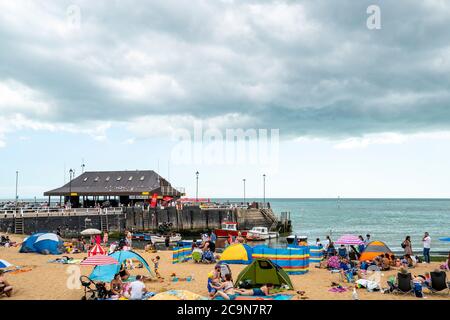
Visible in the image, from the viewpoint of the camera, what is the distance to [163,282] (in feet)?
54.0

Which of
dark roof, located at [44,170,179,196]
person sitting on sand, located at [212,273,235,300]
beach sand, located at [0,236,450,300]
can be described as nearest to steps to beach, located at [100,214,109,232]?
dark roof, located at [44,170,179,196]

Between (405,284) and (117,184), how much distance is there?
50.4 meters

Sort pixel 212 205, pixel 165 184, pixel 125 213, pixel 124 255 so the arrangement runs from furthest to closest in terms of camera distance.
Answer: pixel 165 184, pixel 212 205, pixel 125 213, pixel 124 255

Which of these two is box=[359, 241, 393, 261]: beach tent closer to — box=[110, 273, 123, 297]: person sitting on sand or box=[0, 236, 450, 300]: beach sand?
box=[0, 236, 450, 300]: beach sand

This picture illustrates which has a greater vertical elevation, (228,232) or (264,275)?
(264,275)

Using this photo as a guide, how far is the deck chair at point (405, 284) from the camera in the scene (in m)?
14.0

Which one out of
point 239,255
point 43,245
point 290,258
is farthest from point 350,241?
point 43,245

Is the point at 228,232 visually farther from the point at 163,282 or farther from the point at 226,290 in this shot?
the point at 226,290

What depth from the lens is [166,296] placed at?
9953 mm

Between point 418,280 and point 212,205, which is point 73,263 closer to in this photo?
point 418,280

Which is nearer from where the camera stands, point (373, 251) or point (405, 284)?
point (405, 284)

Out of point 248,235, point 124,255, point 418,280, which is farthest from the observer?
point 248,235
